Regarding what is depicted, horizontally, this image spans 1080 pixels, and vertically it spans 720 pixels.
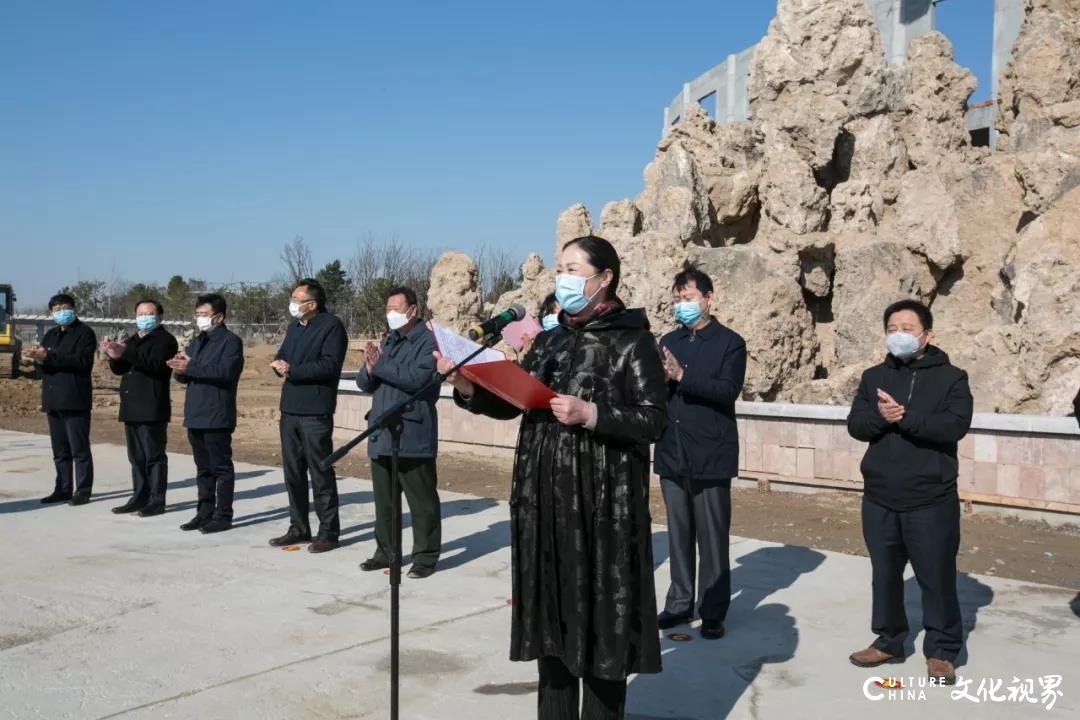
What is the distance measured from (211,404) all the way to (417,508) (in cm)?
216

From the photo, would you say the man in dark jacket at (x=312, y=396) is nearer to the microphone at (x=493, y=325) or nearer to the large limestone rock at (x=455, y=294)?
the microphone at (x=493, y=325)

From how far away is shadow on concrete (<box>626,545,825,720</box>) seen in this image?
418 centimetres

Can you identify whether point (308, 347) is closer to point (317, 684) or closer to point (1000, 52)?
point (317, 684)

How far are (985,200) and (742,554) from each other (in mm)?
11188

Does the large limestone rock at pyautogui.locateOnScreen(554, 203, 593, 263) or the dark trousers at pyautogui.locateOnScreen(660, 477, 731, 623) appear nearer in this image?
the dark trousers at pyautogui.locateOnScreen(660, 477, 731, 623)

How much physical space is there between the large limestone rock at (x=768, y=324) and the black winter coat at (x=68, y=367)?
8528 mm

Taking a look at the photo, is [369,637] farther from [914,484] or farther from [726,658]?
[914,484]

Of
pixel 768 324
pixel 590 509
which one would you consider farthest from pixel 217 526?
pixel 768 324

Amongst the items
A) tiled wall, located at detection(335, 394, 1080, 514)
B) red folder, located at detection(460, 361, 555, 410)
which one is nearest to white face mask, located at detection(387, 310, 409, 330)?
red folder, located at detection(460, 361, 555, 410)

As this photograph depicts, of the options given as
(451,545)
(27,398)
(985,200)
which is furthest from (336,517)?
(27,398)

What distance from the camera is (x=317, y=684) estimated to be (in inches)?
173

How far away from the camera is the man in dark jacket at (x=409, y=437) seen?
6414 mm

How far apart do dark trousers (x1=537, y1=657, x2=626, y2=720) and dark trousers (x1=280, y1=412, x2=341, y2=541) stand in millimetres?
4036

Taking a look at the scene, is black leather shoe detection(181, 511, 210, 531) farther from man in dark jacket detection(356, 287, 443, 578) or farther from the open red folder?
the open red folder
